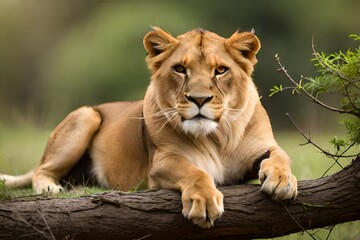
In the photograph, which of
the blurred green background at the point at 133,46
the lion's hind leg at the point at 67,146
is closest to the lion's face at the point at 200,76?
the lion's hind leg at the point at 67,146

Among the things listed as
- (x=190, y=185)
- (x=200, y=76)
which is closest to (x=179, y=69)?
(x=200, y=76)

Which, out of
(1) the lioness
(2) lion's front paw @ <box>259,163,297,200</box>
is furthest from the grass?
(2) lion's front paw @ <box>259,163,297,200</box>

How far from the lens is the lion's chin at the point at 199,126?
4.59m

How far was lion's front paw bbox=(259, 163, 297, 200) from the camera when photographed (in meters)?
4.34

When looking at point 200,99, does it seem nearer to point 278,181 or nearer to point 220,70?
point 220,70

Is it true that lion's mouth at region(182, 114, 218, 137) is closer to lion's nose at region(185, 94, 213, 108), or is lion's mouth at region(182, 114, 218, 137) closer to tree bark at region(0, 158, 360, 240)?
lion's nose at region(185, 94, 213, 108)

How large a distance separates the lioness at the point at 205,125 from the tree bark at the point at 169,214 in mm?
76

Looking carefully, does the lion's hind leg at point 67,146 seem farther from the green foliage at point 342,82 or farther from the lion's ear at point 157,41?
the green foliage at point 342,82

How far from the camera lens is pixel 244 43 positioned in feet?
16.2

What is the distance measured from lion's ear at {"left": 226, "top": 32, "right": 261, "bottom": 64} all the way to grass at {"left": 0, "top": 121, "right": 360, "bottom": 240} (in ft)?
2.83

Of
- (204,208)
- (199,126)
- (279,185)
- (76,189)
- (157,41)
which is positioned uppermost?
(157,41)

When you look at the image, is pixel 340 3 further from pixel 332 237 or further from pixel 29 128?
pixel 332 237

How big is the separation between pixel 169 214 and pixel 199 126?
0.51 m

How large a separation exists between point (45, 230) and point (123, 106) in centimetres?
211
